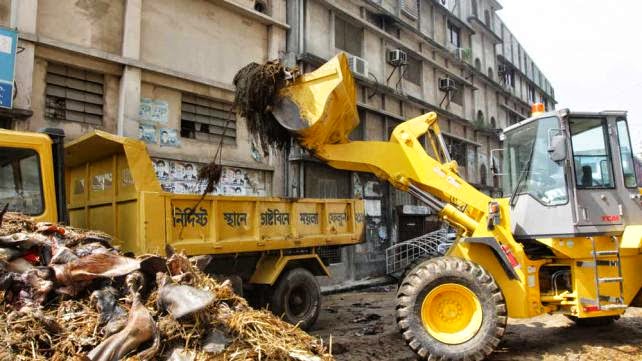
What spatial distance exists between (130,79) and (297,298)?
5.67m

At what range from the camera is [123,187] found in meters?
6.04

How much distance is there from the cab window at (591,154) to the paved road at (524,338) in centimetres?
205

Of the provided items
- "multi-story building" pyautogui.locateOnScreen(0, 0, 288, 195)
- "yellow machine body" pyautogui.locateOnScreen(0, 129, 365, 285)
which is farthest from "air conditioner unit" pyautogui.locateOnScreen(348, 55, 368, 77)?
"yellow machine body" pyautogui.locateOnScreen(0, 129, 365, 285)

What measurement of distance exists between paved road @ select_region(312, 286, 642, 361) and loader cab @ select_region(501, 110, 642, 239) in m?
1.47

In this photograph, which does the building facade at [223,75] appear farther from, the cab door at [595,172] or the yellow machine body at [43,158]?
the yellow machine body at [43,158]

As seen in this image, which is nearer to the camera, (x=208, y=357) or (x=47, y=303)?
(x=208, y=357)

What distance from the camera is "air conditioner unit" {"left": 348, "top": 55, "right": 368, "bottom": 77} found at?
14.8 meters

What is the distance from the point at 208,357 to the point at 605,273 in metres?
4.98

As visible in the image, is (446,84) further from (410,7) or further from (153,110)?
(153,110)

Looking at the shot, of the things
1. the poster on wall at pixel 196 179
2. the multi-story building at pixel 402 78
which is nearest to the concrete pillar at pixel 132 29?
the poster on wall at pixel 196 179

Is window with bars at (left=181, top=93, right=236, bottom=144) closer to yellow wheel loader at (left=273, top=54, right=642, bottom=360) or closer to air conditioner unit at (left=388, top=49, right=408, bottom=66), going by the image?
yellow wheel loader at (left=273, top=54, right=642, bottom=360)

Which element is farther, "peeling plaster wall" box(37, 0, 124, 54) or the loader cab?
"peeling plaster wall" box(37, 0, 124, 54)

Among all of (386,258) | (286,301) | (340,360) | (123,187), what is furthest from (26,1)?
(386,258)

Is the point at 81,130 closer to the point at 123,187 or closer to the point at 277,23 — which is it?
the point at 123,187
